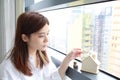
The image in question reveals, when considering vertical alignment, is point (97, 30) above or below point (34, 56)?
above

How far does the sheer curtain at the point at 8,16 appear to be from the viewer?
224 centimetres

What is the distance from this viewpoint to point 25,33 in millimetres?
1119

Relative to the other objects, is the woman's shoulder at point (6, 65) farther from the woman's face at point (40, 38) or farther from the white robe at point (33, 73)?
the woman's face at point (40, 38)

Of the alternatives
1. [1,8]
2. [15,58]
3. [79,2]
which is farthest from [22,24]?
[1,8]

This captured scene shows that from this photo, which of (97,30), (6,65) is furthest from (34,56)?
(97,30)

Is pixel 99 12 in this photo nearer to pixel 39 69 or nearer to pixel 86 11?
pixel 86 11

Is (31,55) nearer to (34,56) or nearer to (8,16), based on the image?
(34,56)

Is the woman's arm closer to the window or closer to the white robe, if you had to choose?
the white robe

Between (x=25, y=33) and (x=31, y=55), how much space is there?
6.6 inches

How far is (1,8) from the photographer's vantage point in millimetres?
2281

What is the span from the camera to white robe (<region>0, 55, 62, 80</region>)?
1.13 meters

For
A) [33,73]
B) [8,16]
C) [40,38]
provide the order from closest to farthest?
1. [40,38]
2. [33,73]
3. [8,16]

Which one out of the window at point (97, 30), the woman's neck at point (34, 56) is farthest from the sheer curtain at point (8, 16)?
the woman's neck at point (34, 56)

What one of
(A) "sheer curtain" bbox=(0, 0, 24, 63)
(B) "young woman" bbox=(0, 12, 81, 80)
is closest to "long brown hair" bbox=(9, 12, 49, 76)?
(B) "young woman" bbox=(0, 12, 81, 80)
